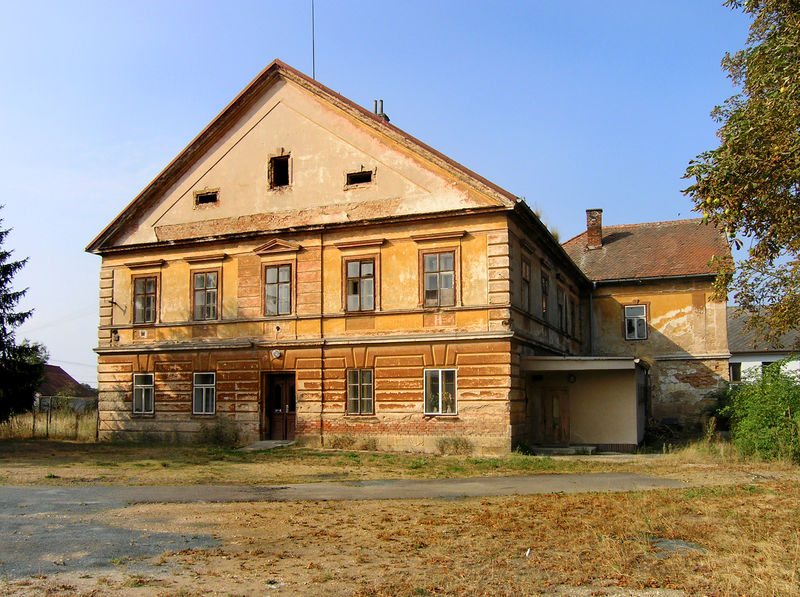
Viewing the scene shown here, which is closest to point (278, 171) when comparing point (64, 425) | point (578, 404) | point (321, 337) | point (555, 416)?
point (321, 337)

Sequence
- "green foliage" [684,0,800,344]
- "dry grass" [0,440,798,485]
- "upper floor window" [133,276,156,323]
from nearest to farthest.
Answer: "green foliage" [684,0,800,344] → "dry grass" [0,440,798,485] → "upper floor window" [133,276,156,323]

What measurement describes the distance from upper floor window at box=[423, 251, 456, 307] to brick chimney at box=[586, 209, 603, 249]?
15512 millimetres

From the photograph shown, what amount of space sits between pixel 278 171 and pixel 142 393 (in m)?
8.42

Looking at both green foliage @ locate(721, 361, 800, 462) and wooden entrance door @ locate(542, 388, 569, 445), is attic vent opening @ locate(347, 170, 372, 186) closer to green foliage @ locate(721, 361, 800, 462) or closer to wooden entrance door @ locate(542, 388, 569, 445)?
wooden entrance door @ locate(542, 388, 569, 445)

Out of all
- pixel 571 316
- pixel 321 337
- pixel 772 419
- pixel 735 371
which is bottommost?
pixel 772 419

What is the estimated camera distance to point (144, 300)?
24.4 metres

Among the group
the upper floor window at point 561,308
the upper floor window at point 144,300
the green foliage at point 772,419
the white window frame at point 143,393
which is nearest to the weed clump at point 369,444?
the white window frame at point 143,393

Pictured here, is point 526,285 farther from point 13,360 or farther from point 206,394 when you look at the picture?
point 13,360

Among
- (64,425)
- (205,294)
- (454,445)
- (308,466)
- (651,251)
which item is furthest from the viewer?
(651,251)

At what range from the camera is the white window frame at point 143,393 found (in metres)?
23.9

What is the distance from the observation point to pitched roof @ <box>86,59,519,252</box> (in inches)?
789

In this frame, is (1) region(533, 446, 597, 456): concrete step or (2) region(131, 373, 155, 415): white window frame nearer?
(1) region(533, 446, 597, 456): concrete step

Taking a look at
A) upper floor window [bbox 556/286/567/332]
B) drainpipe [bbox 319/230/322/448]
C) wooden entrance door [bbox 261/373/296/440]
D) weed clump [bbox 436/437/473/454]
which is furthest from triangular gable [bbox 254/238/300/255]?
upper floor window [bbox 556/286/567/332]

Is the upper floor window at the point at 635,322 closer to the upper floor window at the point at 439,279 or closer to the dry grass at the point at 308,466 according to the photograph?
the dry grass at the point at 308,466
